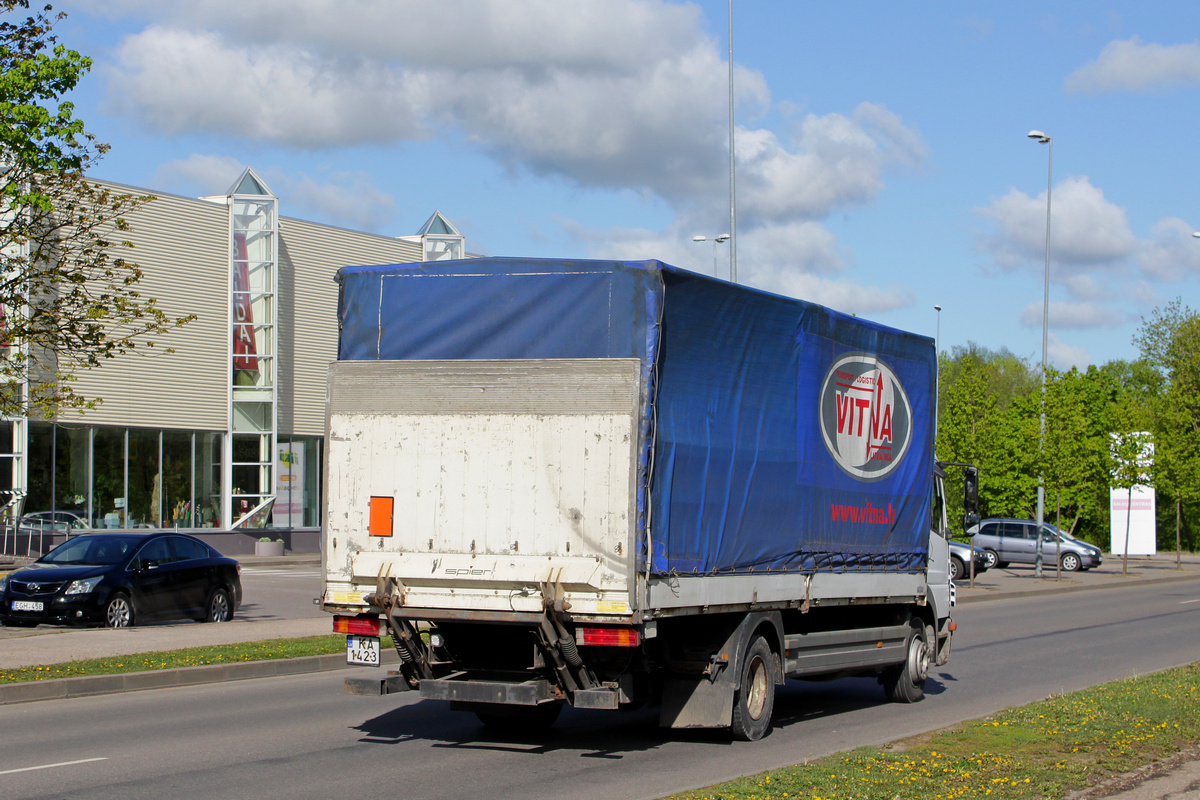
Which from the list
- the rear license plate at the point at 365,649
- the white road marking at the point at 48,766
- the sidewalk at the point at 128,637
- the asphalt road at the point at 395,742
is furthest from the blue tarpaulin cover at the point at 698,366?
the sidewalk at the point at 128,637

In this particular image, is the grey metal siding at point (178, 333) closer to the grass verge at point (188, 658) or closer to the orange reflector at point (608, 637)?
the grass verge at point (188, 658)

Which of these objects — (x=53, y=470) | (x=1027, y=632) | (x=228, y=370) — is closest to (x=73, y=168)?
(x=1027, y=632)

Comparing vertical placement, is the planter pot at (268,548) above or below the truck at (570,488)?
below

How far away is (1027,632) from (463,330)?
14802 millimetres

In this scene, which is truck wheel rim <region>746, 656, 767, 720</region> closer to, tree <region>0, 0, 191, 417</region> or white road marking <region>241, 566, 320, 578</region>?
tree <region>0, 0, 191, 417</region>

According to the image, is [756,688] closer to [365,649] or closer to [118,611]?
[365,649]

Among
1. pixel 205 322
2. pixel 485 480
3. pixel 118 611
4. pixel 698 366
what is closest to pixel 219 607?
pixel 118 611

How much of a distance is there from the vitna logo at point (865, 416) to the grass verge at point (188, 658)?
753 centimetres

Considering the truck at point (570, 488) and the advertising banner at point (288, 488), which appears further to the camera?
the advertising banner at point (288, 488)

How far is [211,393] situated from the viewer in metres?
43.8

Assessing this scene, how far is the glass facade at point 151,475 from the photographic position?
38.9 meters

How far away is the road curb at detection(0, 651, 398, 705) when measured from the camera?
12758 mm

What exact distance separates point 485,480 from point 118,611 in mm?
11514

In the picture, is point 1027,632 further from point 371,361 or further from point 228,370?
point 228,370
